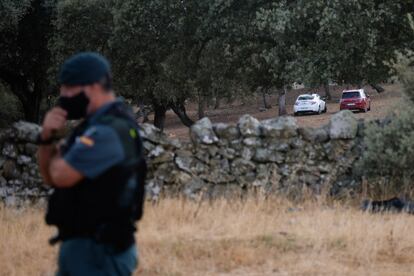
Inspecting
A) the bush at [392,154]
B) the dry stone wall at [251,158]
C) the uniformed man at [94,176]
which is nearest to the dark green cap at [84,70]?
the uniformed man at [94,176]

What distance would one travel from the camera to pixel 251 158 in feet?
31.3

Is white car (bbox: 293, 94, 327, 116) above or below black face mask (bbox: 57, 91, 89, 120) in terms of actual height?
below

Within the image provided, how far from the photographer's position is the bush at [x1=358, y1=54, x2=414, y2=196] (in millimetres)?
8562

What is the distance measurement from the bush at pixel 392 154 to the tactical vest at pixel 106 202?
6631 millimetres

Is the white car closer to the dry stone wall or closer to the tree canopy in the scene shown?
the tree canopy

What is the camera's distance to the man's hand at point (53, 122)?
283 cm

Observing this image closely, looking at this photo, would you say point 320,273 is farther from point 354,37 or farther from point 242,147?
point 354,37

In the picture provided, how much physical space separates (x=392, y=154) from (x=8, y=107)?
24.4m

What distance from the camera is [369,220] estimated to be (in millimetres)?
7156

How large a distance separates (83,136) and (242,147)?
704 cm

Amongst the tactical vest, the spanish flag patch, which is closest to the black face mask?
the tactical vest

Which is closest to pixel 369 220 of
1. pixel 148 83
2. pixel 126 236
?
pixel 126 236

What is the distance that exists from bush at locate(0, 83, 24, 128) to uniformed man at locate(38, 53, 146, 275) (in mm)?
24703

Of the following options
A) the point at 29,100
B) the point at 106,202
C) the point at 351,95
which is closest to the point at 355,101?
the point at 351,95
